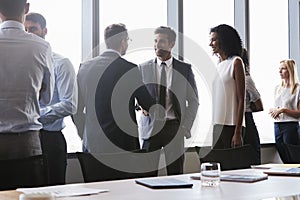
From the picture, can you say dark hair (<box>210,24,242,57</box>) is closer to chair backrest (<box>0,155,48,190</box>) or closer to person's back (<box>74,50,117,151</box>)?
person's back (<box>74,50,117,151</box>)

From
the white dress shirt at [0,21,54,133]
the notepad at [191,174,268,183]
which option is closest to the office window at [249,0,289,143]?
the notepad at [191,174,268,183]

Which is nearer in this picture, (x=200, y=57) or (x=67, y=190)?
(x=67, y=190)

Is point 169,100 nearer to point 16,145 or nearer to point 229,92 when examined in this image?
point 229,92

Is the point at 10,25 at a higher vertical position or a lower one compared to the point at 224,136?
higher

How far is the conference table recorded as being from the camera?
5.85 feet

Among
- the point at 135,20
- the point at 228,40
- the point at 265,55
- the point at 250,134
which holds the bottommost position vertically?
the point at 250,134

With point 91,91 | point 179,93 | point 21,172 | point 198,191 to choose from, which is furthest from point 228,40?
point 21,172

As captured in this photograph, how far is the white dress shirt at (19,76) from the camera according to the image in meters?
2.46

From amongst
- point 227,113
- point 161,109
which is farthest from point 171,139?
point 227,113

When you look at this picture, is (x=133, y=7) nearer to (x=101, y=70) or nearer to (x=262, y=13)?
(x=101, y=70)

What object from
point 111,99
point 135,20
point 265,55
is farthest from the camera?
point 265,55

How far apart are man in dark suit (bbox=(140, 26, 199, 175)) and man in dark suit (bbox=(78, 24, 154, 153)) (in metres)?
0.58

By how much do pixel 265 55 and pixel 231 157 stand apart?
3.73 meters

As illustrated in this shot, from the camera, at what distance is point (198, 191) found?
193 centimetres
